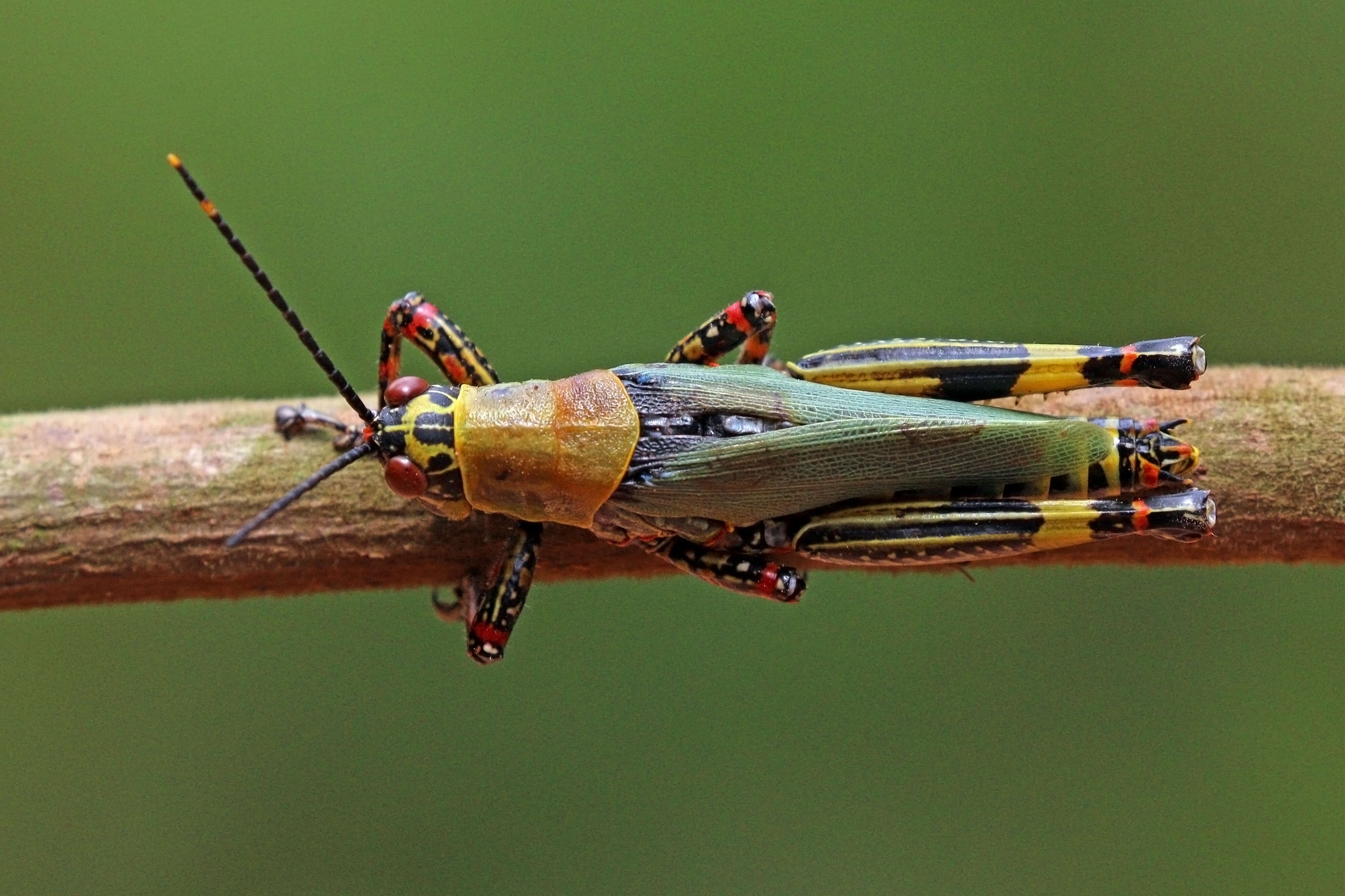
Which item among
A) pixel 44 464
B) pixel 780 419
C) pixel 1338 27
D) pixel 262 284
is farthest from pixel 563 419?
pixel 1338 27

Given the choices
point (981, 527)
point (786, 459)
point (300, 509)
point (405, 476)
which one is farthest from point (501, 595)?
point (981, 527)

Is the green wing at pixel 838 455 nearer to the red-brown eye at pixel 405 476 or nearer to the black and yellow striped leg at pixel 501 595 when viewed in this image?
the black and yellow striped leg at pixel 501 595

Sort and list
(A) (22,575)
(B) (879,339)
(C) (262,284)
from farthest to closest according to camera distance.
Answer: (B) (879,339) → (A) (22,575) → (C) (262,284)

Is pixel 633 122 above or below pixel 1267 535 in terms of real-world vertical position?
above

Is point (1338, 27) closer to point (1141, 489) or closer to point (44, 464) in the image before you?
point (1141, 489)

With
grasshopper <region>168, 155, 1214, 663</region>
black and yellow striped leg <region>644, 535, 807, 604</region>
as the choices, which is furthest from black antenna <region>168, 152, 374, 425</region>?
black and yellow striped leg <region>644, 535, 807, 604</region>

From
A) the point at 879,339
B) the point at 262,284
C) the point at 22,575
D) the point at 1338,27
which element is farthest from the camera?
the point at 1338,27

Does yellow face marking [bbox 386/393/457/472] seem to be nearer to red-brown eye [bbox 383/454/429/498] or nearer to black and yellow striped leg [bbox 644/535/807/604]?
red-brown eye [bbox 383/454/429/498]
